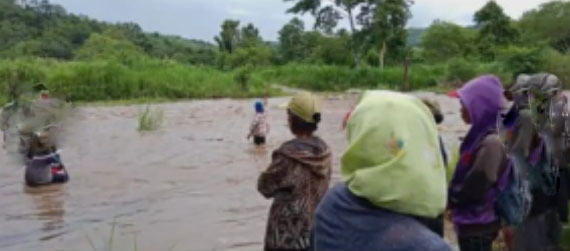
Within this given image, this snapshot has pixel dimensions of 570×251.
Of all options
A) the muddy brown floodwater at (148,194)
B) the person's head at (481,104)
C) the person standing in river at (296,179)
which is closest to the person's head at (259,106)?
the muddy brown floodwater at (148,194)

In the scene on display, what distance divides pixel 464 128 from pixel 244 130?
213 inches

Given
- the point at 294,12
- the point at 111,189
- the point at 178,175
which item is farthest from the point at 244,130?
the point at 294,12

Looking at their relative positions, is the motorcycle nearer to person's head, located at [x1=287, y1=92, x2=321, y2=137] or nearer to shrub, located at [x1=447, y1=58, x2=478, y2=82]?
person's head, located at [x1=287, y1=92, x2=321, y2=137]

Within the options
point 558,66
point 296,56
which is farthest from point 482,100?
point 296,56

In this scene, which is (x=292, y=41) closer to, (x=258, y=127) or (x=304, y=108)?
(x=258, y=127)

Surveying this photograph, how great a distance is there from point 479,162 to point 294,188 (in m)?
1.02

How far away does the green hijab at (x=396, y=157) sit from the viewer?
6.52 ft

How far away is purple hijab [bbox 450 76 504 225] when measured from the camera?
3.51 metres

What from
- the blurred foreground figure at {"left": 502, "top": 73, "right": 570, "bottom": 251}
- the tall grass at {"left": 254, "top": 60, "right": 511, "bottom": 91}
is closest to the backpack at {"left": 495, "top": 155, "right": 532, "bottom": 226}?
the blurred foreground figure at {"left": 502, "top": 73, "right": 570, "bottom": 251}

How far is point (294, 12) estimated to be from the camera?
144ft

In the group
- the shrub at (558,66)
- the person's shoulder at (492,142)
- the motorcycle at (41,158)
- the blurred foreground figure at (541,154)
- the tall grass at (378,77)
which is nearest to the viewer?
the person's shoulder at (492,142)

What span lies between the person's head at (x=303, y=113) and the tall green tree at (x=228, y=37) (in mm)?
57130

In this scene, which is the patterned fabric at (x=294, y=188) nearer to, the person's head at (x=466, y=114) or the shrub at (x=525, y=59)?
the person's head at (x=466, y=114)

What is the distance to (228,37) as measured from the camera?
200 ft
